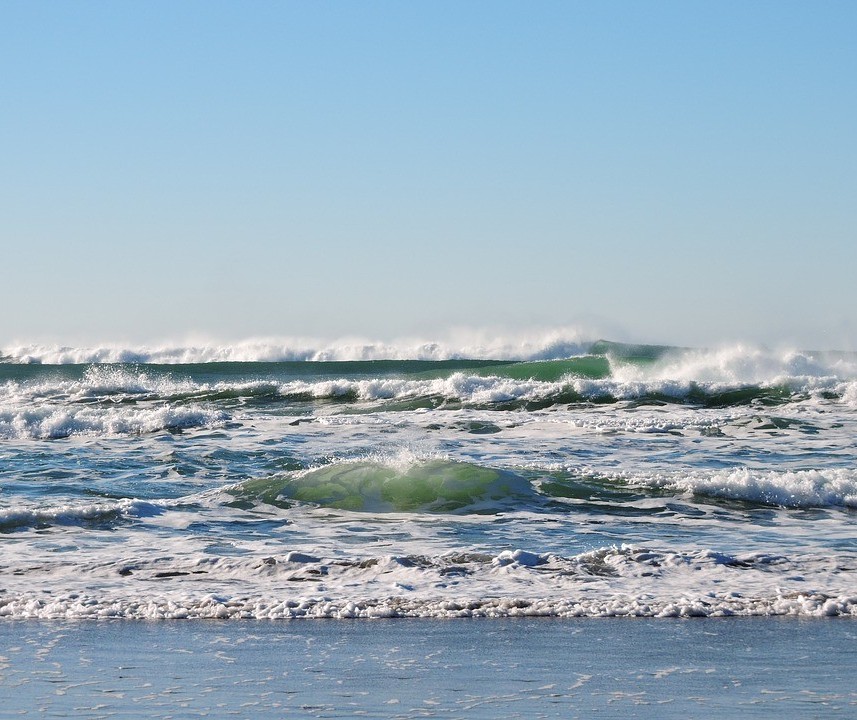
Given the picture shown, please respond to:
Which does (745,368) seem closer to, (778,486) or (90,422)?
(778,486)

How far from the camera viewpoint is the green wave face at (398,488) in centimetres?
1116

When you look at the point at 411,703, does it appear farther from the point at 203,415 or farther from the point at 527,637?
the point at 203,415

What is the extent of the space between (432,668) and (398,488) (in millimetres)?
6433

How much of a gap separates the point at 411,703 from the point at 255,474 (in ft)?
29.8

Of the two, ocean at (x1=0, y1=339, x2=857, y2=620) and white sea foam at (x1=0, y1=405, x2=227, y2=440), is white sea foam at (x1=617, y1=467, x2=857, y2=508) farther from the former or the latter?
white sea foam at (x1=0, y1=405, x2=227, y2=440)

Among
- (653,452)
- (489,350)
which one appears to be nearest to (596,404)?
(653,452)

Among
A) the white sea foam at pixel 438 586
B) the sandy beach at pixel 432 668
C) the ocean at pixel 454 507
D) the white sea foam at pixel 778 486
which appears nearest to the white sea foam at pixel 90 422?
the ocean at pixel 454 507

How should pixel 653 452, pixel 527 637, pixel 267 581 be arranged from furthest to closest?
pixel 653 452, pixel 267 581, pixel 527 637

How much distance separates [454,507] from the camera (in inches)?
432

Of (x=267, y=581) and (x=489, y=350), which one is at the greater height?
(x=489, y=350)

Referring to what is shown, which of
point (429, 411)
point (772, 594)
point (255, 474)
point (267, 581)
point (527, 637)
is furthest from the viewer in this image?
point (429, 411)

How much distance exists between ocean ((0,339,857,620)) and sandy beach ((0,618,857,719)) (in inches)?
16.3

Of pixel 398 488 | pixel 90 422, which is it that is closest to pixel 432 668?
pixel 398 488

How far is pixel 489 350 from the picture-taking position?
4897 centimetres
